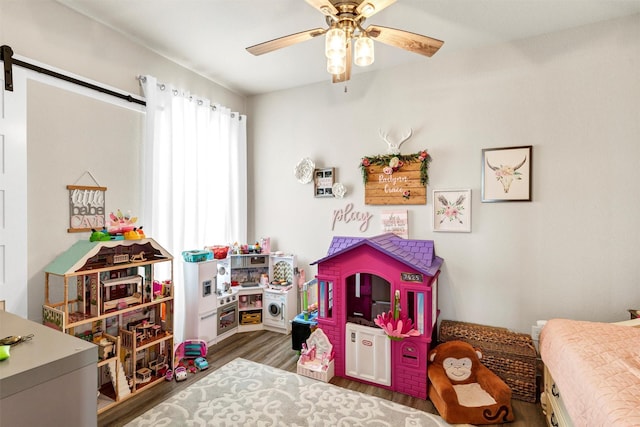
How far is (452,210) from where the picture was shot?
10.1ft

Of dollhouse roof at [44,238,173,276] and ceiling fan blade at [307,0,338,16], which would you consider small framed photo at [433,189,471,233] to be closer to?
ceiling fan blade at [307,0,338,16]

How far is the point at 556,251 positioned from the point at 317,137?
2.67 meters

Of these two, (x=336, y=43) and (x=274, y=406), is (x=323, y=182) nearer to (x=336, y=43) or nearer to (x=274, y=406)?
(x=336, y=43)

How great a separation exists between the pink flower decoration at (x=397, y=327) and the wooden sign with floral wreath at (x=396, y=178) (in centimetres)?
127

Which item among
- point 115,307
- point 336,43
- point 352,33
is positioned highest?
point 352,33

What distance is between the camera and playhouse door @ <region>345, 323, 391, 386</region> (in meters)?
2.56

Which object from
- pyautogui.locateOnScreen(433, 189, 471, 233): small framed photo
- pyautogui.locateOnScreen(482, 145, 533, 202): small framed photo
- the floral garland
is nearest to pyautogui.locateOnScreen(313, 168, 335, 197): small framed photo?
Answer: the floral garland

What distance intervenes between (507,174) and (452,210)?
57 centimetres

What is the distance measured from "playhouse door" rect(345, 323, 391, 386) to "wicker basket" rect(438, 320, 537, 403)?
630 mm

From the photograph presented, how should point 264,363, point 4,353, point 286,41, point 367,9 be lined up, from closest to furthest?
point 4,353 < point 367,9 < point 286,41 < point 264,363

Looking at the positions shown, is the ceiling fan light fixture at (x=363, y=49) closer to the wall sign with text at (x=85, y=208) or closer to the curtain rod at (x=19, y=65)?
the curtain rod at (x=19, y=65)

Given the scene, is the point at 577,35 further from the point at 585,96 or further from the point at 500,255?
the point at 500,255

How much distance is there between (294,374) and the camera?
2.74 metres

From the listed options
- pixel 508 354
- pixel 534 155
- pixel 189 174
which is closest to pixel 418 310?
pixel 508 354
